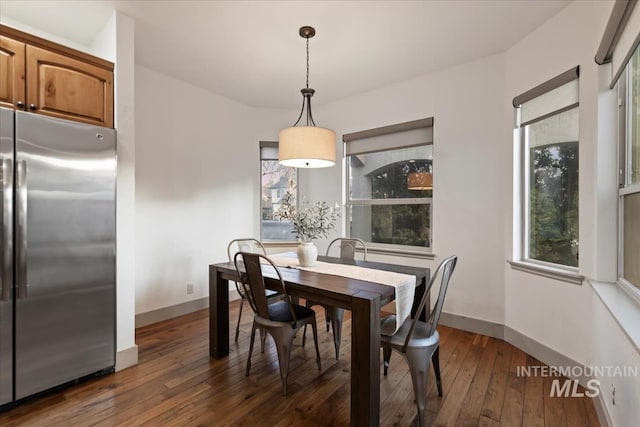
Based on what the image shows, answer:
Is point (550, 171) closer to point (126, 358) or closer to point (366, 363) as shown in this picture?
point (366, 363)

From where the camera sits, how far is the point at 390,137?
371 cm

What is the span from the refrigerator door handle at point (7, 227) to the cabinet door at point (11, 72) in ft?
1.35

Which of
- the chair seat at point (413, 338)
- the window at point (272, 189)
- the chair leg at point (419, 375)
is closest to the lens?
the chair leg at point (419, 375)

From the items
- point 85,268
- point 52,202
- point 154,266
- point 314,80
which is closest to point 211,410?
point 85,268

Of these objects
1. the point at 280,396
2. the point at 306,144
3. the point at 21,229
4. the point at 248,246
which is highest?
the point at 306,144

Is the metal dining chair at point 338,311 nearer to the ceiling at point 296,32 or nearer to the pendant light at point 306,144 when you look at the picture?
the pendant light at point 306,144

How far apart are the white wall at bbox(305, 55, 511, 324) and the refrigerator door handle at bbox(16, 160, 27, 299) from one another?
10.7 feet

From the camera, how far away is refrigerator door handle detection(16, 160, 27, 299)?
6.06 ft

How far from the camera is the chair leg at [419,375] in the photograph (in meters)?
1.69

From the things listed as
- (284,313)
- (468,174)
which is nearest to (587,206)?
(468,174)

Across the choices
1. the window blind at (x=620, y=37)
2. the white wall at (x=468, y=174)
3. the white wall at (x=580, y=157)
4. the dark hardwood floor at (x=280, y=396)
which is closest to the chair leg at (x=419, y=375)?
the dark hardwood floor at (x=280, y=396)

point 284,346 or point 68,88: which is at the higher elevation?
point 68,88

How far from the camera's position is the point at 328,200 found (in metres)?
4.23

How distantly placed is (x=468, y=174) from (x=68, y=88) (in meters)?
3.46
